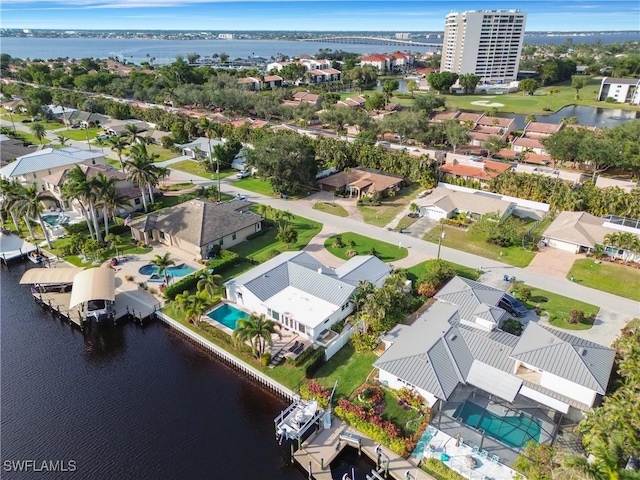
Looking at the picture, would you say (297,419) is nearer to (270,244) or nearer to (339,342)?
(339,342)

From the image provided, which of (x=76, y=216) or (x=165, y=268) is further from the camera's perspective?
(x=76, y=216)

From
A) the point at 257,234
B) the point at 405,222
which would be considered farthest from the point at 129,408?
the point at 405,222

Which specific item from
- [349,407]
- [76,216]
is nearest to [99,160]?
[76,216]

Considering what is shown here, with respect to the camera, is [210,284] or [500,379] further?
[210,284]

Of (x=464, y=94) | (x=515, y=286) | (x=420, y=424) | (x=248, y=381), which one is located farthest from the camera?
(x=464, y=94)

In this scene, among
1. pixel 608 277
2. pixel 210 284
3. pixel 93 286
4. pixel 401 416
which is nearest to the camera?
pixel 401 416

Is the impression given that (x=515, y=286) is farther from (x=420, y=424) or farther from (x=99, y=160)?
(x=99, y=160)
